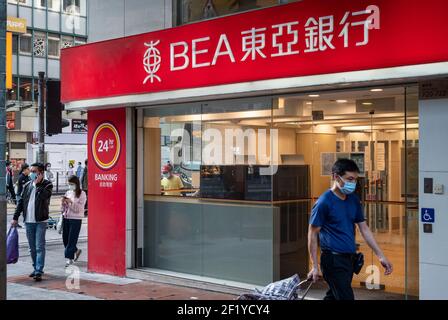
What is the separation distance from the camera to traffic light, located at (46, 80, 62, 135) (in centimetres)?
1348

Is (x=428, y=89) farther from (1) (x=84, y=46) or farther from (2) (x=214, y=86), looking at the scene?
(1) (x=84, y=46)

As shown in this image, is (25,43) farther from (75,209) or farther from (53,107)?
(75,209)

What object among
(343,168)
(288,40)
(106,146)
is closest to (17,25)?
(106,146)

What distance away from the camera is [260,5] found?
899 cm

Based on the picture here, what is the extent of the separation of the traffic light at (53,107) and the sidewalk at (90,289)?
3.43 meters

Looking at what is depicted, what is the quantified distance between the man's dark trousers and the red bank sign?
2.39m

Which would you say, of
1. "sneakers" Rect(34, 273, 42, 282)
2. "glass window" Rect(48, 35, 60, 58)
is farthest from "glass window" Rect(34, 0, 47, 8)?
"sneakers" Rect(34, 273, 42, 282)

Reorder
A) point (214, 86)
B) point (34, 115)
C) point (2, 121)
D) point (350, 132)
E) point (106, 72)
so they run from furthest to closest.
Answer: point (34, 115)
point (106, 72)
point (350, 132)
point (214, 86)
point (2, 121)

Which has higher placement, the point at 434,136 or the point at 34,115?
the point at 34,115

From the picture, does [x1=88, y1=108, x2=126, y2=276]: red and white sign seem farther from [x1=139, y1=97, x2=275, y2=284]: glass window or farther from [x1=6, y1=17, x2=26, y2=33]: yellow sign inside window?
[x1=6, y1=17, x2=26, y2=33]: yellow sign inside window

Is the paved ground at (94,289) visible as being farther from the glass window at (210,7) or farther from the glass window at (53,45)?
the glass window at (53,45)

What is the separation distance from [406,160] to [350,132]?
188 cm

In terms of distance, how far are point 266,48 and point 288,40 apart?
0.37m

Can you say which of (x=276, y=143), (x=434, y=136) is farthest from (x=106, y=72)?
(x=434, y=136)
